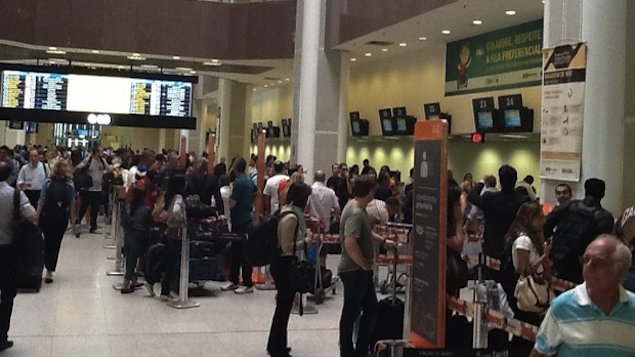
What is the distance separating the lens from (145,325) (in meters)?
7.84

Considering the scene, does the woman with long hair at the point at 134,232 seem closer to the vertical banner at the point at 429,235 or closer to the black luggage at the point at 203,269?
the black luggage at the point at 203,269

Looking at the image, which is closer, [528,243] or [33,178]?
[528,243]

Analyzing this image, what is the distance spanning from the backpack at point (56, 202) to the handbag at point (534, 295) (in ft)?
23.2

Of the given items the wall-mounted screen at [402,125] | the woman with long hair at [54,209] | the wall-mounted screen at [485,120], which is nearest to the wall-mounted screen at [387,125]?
the wall-mounted screen at [402,125]

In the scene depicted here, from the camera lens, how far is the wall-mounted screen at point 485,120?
14.5 metres

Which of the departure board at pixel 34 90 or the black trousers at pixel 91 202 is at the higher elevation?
the departure board at pixel 34 90

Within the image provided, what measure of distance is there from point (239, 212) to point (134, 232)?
4.71ft

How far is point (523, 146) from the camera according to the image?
48.8 feet

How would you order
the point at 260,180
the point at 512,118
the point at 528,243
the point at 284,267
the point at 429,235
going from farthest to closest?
the point at 512,118 → the point at 260,180 → the point at 284,267 → the point at 528,243 → the point at 429,235

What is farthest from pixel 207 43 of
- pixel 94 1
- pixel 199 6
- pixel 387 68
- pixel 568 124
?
pixel 568 124

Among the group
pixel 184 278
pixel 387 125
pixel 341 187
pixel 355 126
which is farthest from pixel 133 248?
pixel 355 126

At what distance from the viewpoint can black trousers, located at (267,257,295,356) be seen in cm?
657

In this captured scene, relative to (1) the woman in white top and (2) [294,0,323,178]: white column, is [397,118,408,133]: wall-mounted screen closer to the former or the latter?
(2) [294,0,323,178]: white column

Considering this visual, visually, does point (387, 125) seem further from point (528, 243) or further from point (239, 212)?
point (528, 243)
